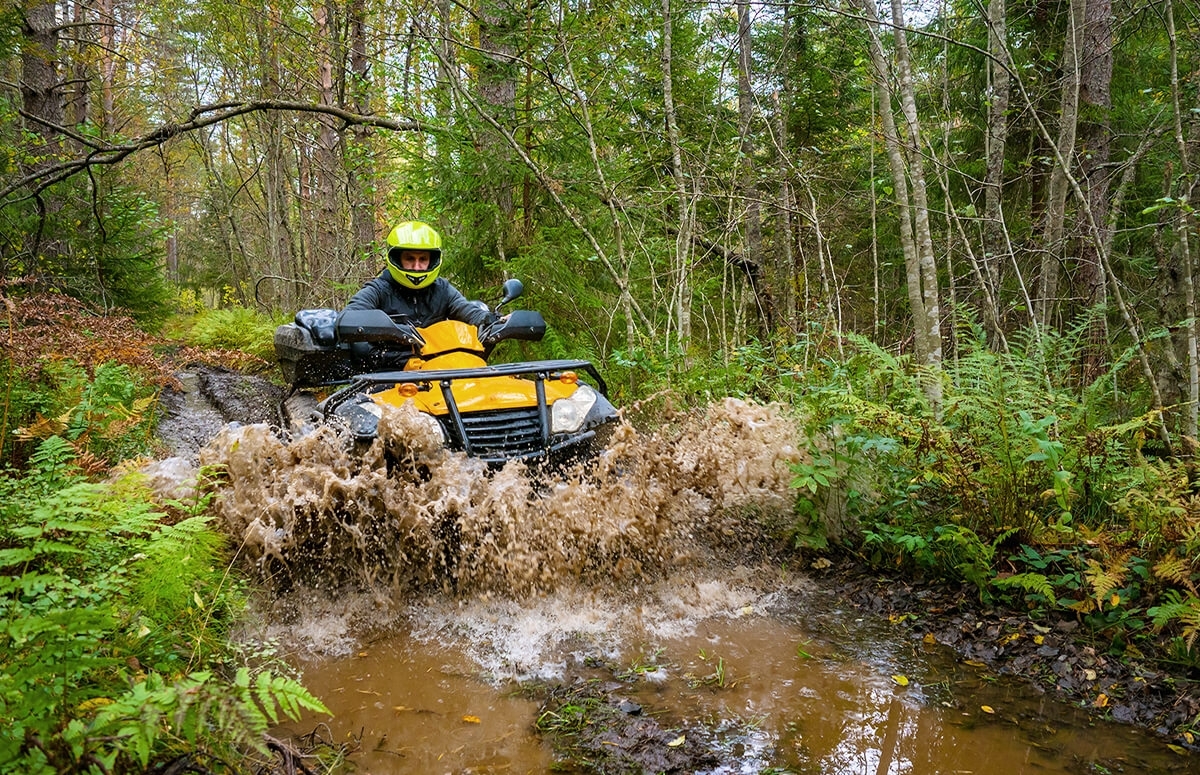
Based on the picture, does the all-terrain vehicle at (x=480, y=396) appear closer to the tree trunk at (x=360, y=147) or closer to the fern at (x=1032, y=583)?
the fern at (x=1032, y=583)

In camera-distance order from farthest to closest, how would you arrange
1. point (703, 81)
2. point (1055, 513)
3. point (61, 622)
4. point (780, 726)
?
point (703, 81), point (1055, 513), point (780, 726), point (61, 622)

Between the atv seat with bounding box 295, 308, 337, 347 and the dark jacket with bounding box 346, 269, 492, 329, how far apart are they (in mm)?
277

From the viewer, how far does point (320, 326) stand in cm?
598

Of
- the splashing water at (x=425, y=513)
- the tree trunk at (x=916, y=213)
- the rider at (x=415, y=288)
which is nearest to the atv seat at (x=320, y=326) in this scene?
the rider at (x=415, y=288)

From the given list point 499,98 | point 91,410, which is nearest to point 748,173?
point 499,98

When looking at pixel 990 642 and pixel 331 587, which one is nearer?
pixel 990 642

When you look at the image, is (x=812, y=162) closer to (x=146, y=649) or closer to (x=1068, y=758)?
(x=1068, y=758)

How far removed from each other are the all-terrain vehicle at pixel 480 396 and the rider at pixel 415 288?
2.69 ft

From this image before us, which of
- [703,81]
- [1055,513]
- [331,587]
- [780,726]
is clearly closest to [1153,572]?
[1055,513]

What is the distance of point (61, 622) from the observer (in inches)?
79.5

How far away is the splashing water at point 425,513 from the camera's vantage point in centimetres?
400

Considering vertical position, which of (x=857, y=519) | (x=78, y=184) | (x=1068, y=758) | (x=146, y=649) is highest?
(x=78, y=184)

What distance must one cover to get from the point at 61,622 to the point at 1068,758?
11.7 ft

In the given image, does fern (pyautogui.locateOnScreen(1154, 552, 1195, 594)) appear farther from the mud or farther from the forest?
the mud
